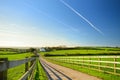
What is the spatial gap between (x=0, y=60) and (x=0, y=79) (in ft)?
1.21

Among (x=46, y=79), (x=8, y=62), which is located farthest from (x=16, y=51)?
(x=8, y=62)

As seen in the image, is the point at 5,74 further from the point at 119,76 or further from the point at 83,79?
the point at 119,76

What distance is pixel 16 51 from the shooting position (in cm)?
11781

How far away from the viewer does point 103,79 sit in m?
12.7

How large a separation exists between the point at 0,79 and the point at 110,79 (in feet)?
32.7

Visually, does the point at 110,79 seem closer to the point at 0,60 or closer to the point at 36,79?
the point at 36,79

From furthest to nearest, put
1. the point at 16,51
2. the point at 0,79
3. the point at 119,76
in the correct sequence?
1. the point at 16,51
2. the point at 119,76
3. the point at 0,79

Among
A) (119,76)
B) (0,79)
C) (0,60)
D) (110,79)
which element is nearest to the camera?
(0,79)

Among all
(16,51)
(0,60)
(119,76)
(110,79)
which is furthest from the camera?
(16,51)

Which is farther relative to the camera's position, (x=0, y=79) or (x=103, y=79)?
(x=103, y=79)

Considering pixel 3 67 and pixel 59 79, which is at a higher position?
pixel 3 67

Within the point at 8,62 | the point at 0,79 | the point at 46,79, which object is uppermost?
the point at 8,62

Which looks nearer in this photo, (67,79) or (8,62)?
(8,62)

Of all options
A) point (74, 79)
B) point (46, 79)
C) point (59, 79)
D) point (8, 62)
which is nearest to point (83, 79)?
point (74, 79)
